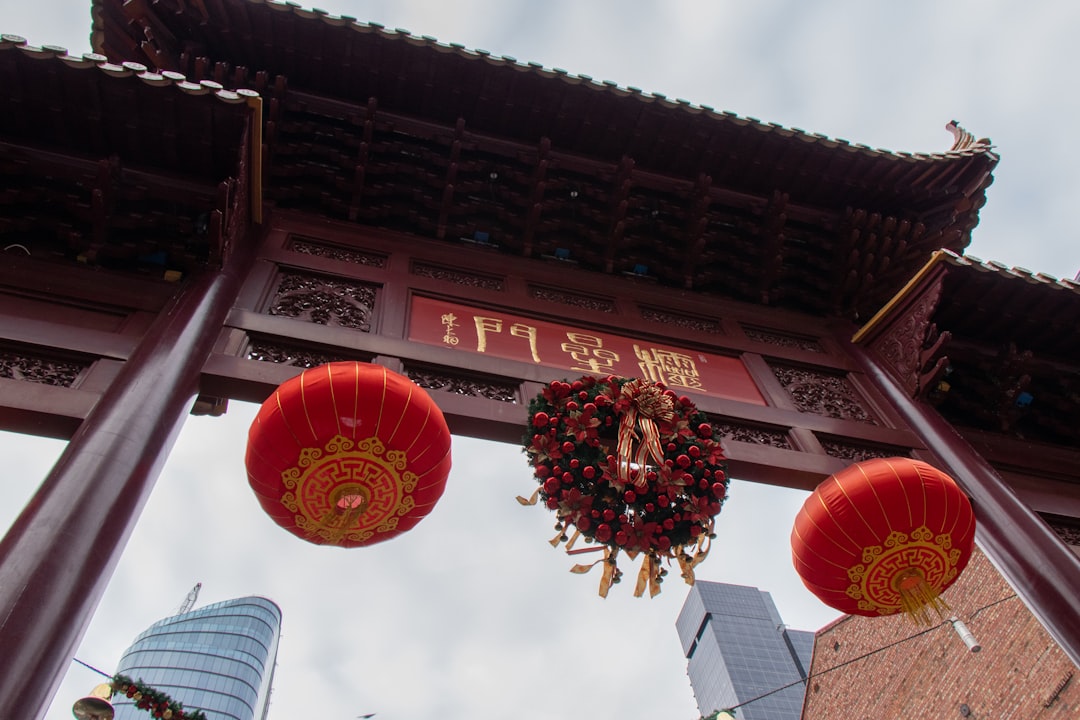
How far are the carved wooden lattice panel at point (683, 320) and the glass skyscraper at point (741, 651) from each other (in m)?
50.9

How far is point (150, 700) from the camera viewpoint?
5.40 meters

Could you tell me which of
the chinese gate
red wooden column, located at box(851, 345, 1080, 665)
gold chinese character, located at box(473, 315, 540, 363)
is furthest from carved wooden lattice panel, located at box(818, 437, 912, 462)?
gold chinese character, located at box(473, 315, 540, 363)

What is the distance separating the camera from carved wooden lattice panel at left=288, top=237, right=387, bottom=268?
554 cm

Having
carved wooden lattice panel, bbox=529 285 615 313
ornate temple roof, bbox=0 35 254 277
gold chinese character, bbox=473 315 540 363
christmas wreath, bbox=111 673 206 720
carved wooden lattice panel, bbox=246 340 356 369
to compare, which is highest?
carved wooden lattice panel, bbox=529 285 615 313

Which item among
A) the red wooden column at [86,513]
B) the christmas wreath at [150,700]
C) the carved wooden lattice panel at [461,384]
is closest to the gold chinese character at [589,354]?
the carved wooden lattice panel at [461,384]

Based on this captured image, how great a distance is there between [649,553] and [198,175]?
12.0 ft

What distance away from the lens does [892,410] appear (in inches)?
214

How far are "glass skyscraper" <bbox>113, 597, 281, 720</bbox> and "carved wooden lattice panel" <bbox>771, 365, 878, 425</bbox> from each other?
160ft

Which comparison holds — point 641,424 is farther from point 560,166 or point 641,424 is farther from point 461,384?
point 560,166

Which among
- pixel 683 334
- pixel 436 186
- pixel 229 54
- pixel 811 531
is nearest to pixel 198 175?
pixel 229 54

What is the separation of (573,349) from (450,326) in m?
0.92

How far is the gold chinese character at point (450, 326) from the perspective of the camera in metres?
4.92

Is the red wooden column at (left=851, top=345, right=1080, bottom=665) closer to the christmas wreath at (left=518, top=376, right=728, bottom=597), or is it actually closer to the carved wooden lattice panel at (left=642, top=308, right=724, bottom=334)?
the carved wooden lattice panel at (left=642, top=308, right=724, bottom=334)

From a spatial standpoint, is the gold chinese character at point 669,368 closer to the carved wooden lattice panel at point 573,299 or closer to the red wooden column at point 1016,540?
the carved wooden lattice panel at point 573,299
